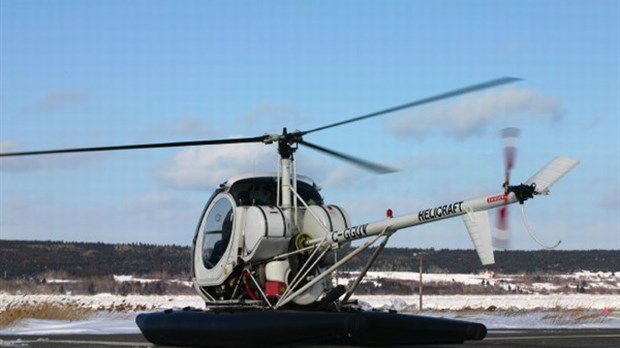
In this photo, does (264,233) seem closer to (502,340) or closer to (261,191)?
(261,191)

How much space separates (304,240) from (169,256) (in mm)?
84608

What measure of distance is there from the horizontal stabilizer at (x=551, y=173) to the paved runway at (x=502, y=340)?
4.19 m

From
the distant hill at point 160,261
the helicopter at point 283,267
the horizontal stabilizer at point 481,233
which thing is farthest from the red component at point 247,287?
the distant hill at point 160,261

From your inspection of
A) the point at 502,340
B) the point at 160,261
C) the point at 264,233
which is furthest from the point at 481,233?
the point at 160,261

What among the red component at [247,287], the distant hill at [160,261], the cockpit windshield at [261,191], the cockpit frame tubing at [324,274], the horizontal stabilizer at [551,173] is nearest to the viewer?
the horizontal stabilizer at [551,173]

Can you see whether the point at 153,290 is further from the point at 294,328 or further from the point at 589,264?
the point at 589,264

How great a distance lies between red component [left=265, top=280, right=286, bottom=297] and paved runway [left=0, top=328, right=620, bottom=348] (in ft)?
2.99

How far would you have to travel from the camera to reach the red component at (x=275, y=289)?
15.8m

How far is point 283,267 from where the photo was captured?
52.3ft

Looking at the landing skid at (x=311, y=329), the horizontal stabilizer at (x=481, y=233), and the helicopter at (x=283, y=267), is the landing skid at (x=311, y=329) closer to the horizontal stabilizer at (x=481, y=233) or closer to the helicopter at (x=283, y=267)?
the helicopter at (x=283, y=267)

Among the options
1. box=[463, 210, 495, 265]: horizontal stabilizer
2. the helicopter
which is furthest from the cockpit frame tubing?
box=[463, 210, 495, 265]: horizontal stabilizer

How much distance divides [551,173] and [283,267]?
4898mm

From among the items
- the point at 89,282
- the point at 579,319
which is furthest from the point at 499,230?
the point at 89,282

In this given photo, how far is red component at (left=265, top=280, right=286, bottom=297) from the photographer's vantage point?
15789 mm
